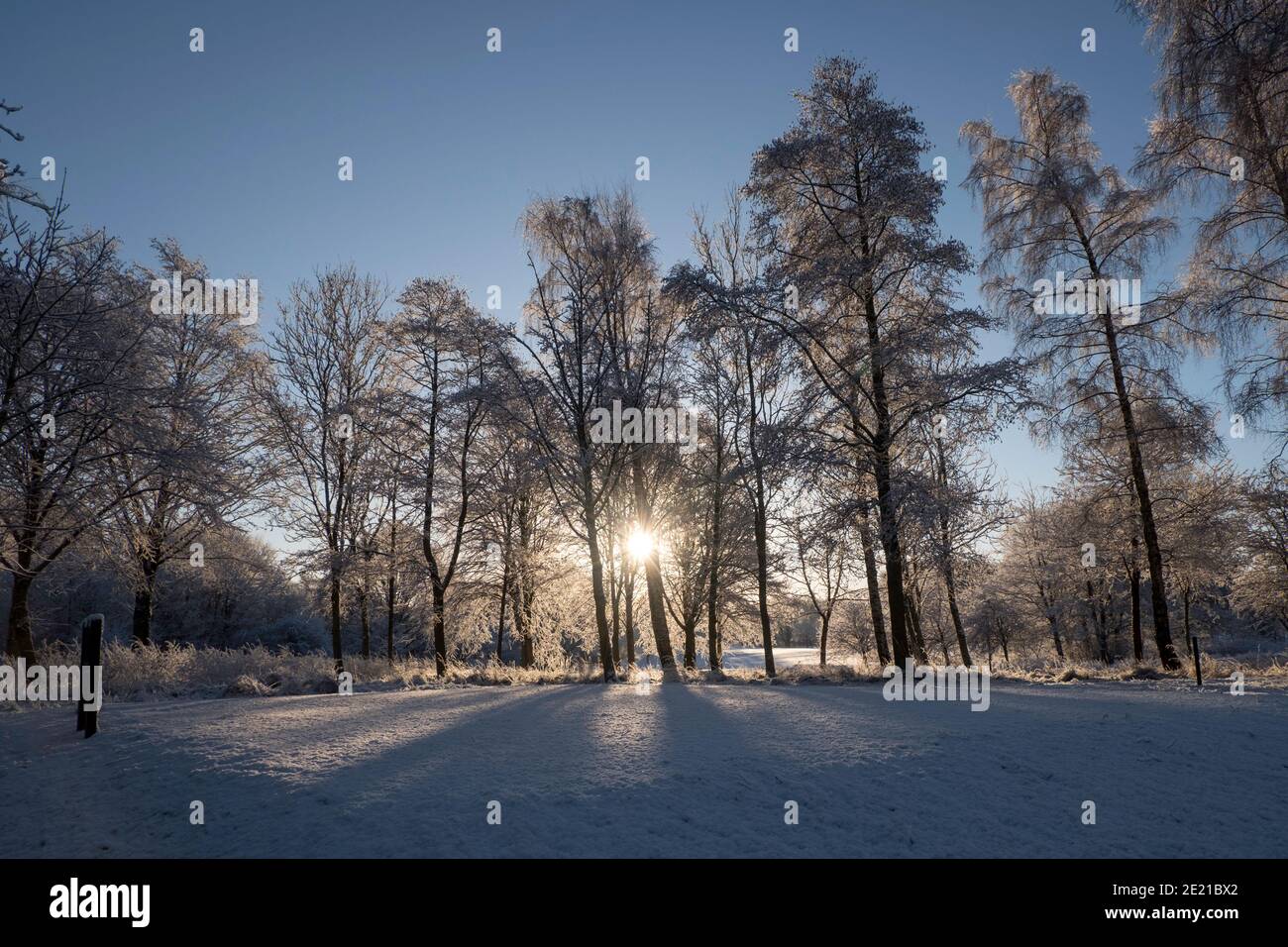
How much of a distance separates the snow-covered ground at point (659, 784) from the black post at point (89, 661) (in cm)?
21

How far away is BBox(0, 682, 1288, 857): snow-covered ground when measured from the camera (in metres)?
3.46

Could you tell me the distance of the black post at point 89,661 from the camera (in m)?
5.86

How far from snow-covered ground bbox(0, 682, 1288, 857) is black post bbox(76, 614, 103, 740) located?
213 millimetres

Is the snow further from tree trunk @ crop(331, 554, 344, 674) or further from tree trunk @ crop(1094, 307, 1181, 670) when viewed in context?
tree trunk @ crop(331, 554, 344, 674)

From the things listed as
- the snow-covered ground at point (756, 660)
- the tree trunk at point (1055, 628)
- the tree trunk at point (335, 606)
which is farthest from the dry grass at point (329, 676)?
the tree trunk at point (1055, 628)

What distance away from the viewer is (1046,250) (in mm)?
15172

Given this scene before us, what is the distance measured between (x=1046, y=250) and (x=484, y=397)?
14.6 m

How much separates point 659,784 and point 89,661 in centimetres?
609

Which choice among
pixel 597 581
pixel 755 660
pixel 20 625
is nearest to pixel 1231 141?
pixel 597 581

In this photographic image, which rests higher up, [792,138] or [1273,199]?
[792,138]

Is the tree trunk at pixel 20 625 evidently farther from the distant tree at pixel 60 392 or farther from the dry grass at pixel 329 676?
the distant tree at pixel 60 392

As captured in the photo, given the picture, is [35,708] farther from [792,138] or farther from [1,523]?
[792,138]

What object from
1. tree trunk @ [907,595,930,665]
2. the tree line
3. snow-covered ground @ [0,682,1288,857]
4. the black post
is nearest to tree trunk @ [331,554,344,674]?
the tree line
